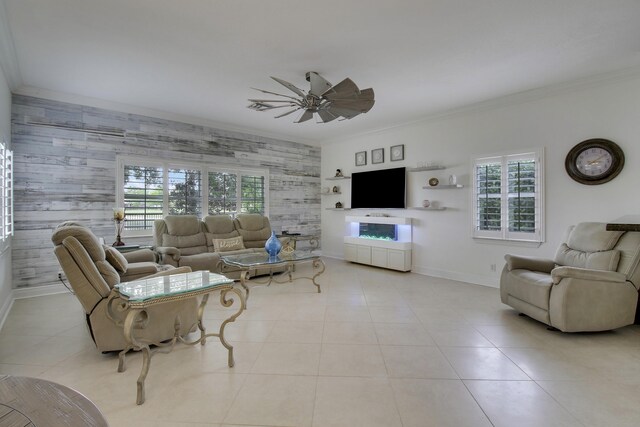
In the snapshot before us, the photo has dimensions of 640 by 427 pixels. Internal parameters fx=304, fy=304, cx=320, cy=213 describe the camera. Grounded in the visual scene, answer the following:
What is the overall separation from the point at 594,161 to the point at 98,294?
18.4 ft

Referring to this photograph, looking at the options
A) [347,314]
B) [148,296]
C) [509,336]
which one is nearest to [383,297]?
[347,314]

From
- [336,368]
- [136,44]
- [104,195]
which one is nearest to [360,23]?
[136,44]

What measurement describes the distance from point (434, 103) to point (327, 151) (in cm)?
320

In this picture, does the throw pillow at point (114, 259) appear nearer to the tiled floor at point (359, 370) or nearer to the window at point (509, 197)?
the tiled floor at point (359, 370)

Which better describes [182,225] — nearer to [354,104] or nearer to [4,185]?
[4,185]

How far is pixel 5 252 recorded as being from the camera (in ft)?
11.8

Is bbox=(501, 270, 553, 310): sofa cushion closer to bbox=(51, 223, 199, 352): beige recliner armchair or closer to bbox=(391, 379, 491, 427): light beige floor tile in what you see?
bbox=(391, 379, 491, 427): light beige floor tile

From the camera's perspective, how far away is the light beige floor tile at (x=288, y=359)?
233 centimetres

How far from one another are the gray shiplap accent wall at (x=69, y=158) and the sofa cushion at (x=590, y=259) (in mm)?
5733

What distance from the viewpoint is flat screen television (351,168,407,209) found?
597 cm

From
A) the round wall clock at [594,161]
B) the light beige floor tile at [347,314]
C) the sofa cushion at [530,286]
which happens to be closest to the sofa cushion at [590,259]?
the sofa cushion at [530,286]

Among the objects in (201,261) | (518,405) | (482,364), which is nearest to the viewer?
(518,405)

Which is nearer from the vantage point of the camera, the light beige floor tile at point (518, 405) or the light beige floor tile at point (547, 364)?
the light beige floor tile at point (518, 405)

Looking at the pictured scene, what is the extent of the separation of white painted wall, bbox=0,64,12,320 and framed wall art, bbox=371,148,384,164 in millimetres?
5638
